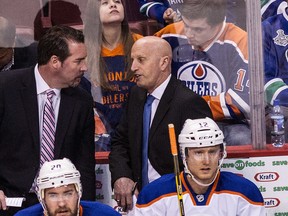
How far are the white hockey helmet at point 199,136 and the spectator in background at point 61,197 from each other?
22.0 inches

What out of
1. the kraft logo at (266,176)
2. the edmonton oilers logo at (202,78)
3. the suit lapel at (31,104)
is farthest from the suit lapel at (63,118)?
the kraft logo at (266,176)

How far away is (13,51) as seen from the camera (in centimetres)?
547

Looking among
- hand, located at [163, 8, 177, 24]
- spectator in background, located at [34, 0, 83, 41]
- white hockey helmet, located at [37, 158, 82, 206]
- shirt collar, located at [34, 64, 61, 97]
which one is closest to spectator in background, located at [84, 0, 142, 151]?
spectator in background, located at [34, 0, 83, 41]

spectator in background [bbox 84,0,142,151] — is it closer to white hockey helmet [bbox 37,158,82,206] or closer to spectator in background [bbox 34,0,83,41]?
spectator in background [bbox 34,0,83,41]

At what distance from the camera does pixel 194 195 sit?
4594 millimetres

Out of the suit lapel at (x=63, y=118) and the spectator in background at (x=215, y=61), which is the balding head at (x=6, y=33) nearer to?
the suit lapel at (x=63, y=118)

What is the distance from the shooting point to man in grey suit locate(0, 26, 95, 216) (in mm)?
4812

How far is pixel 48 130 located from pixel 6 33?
89 centimetres

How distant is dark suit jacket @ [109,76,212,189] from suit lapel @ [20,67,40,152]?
19.7 inches

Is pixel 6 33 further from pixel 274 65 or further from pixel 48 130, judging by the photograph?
pixel 274 65

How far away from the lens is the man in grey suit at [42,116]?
189 inches

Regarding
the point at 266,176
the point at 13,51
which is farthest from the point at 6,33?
the point at 266,176

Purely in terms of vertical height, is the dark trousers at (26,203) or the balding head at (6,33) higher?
the balding head at (6,33)

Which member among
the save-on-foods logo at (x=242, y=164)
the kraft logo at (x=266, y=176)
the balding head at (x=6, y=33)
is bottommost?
the kraft logo at (x=266, y=176)
